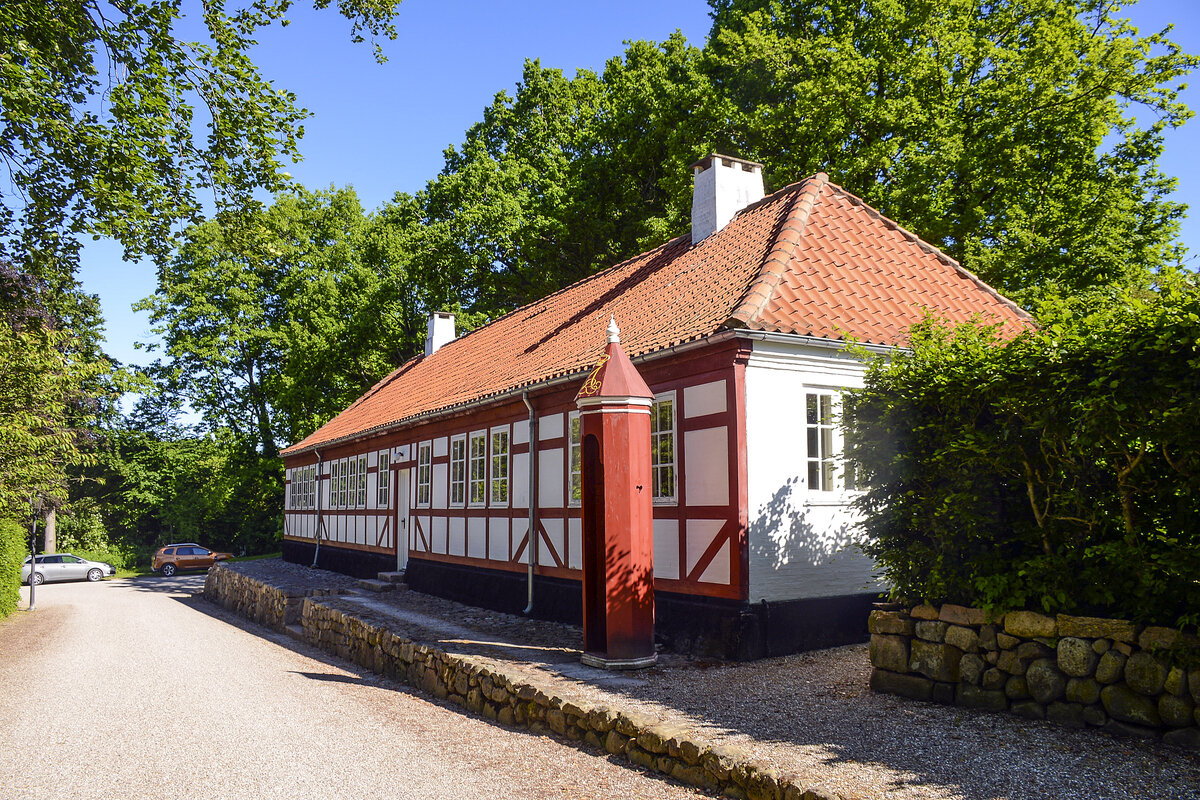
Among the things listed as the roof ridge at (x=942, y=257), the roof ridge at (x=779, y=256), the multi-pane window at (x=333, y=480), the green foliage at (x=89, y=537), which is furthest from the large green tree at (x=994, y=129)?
the green foliage at (x=89, y=537)

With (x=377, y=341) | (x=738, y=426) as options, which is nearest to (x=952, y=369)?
(x=738, y=426)

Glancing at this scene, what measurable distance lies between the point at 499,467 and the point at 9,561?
1244cm

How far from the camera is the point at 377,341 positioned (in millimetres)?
31484

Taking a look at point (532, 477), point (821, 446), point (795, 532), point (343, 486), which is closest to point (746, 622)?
point (795, 532)

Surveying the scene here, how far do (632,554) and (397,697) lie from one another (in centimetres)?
303

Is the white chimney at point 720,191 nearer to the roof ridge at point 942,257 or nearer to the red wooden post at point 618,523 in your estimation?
the roof ridge at point 942,257

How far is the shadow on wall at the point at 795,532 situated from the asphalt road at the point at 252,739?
3.38 metres

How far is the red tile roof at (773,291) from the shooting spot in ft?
32.9

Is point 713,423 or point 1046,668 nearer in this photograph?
point 1046,668

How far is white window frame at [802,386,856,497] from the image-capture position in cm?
983

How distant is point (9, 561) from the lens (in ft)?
62.7

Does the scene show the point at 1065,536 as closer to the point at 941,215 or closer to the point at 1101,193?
the point at 941,215

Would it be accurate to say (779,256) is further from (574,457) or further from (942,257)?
(574,457)

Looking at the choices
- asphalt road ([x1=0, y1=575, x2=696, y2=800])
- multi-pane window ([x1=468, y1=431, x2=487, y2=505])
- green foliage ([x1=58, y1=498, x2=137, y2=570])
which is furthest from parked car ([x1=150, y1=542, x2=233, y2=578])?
multi-pane window ([x1=468, y1=431, x2=487, y2=505])
